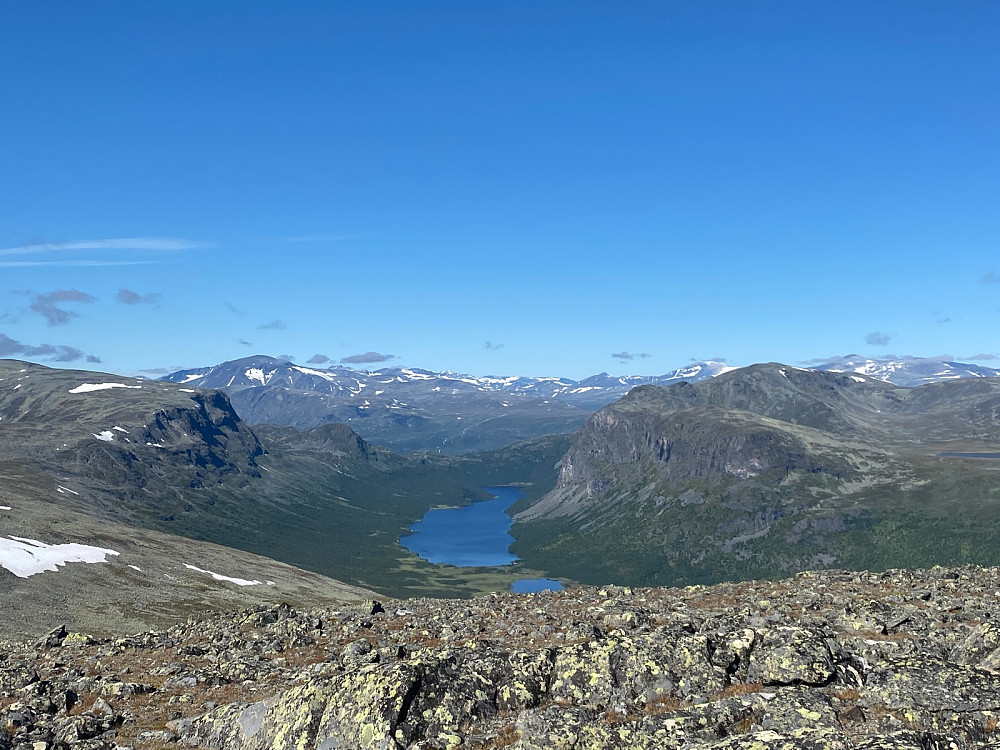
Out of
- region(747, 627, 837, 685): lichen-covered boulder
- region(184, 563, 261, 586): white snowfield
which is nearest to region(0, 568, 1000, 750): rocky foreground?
region(747, 627, 837, 685): lichen-covered boulder

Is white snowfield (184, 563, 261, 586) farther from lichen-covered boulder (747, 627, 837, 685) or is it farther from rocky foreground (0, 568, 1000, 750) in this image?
lichen-covered boulder (747, 627, 837, 685)

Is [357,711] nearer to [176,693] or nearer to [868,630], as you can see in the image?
[176,693]

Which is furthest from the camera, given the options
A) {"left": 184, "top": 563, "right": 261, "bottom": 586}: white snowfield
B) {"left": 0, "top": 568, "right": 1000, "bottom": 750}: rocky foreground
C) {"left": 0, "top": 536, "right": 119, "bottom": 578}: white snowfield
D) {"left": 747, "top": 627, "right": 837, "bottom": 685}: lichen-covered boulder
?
{"left": 184, "top": 563, "right": 261, "bottom": 586}: white snowfield

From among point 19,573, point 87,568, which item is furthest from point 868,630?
point 87,568

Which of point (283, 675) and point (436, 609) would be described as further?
A: point (436, 609)

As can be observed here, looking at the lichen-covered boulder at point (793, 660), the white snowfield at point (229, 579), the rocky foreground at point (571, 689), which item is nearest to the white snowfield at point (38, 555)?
the white snowfield at point (229, 579)

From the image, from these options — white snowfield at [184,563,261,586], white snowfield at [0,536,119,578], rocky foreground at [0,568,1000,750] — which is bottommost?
white snowfield at [184,563,261,586]
